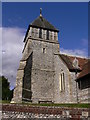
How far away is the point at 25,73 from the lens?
2544cm

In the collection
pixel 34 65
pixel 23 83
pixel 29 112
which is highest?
pixel 34 65

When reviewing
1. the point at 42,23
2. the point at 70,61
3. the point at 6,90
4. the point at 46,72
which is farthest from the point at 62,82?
the point at 6,90

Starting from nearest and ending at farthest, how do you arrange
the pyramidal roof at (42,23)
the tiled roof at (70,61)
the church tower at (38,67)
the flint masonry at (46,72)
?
the flint masonry at (46,72) < the tiled roof at (70,61) < the church tower at (38,67) < the pyramidal roof at (42,23)

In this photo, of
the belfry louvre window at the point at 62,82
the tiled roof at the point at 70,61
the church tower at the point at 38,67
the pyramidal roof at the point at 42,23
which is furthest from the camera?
the pyramidal roof at the point at 42,23

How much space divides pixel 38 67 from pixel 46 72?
1.47 metres

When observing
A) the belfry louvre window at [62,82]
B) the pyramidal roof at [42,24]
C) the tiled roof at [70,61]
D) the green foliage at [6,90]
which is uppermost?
the pyramidal roof at [42,24]

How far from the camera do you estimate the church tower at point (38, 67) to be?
23516mm

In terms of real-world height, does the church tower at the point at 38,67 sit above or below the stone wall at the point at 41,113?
above

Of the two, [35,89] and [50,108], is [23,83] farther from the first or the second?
[50,108]

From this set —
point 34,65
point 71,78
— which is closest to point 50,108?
point 71,78

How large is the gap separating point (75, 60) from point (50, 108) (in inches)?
496

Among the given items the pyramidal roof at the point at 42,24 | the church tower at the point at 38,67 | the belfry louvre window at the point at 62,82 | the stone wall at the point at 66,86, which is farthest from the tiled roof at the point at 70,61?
the pyramidal roof at the point at 42,24

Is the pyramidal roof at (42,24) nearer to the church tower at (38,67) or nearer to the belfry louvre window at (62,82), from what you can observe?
the church tower at (38,67)

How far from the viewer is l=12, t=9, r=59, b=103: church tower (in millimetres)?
23516
